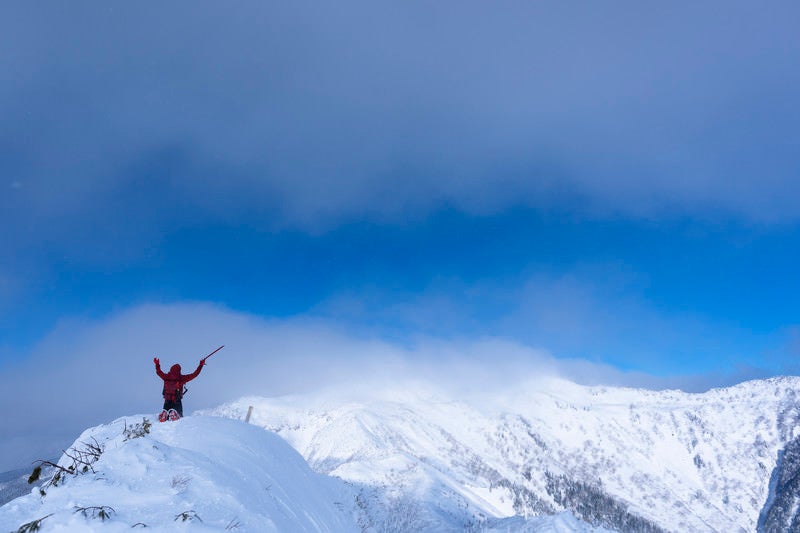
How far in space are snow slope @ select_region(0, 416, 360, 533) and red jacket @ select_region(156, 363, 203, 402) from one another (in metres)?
5.88

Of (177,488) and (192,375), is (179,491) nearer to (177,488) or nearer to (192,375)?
(177,488)

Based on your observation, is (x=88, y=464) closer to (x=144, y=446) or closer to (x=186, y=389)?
(x=144, y=446)

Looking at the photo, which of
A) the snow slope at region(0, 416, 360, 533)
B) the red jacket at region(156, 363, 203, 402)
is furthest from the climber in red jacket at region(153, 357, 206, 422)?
the snow slope at region(0, 416, 360, 533)

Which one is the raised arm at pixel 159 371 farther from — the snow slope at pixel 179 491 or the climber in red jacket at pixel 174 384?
the snow slope at pixel 179 491

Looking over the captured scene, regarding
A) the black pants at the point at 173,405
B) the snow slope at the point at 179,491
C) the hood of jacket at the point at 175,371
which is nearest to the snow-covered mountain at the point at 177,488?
the snow slope at the point at 179,491

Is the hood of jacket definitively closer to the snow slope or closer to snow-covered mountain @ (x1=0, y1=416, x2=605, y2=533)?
snow-covered mountain @ (x1=0, y1=416, x2=605, y2=533)

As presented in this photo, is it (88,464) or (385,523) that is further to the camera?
(385,523)

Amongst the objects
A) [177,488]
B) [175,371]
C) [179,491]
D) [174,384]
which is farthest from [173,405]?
[179,491]

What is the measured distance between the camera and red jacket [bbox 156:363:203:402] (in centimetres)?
1817

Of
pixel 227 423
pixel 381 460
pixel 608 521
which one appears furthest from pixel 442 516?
pixel 608 521

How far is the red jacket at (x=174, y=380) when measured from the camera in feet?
59.6

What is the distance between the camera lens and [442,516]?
197ft

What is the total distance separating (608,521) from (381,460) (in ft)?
577

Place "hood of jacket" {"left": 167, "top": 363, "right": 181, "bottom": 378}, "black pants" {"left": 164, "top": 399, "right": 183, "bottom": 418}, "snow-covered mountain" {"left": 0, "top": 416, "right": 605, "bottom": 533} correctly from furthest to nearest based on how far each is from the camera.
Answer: "hood of jacket" {"left": 167, "top": 363, "right": 181, "bottom": 378} → "black pants" {"left": 164, "top": 399, "right": 183, "bottom": 418} → "snow-covered mountain" {"left": 0, "top": 416, "right": 605, "bottom": 533}
